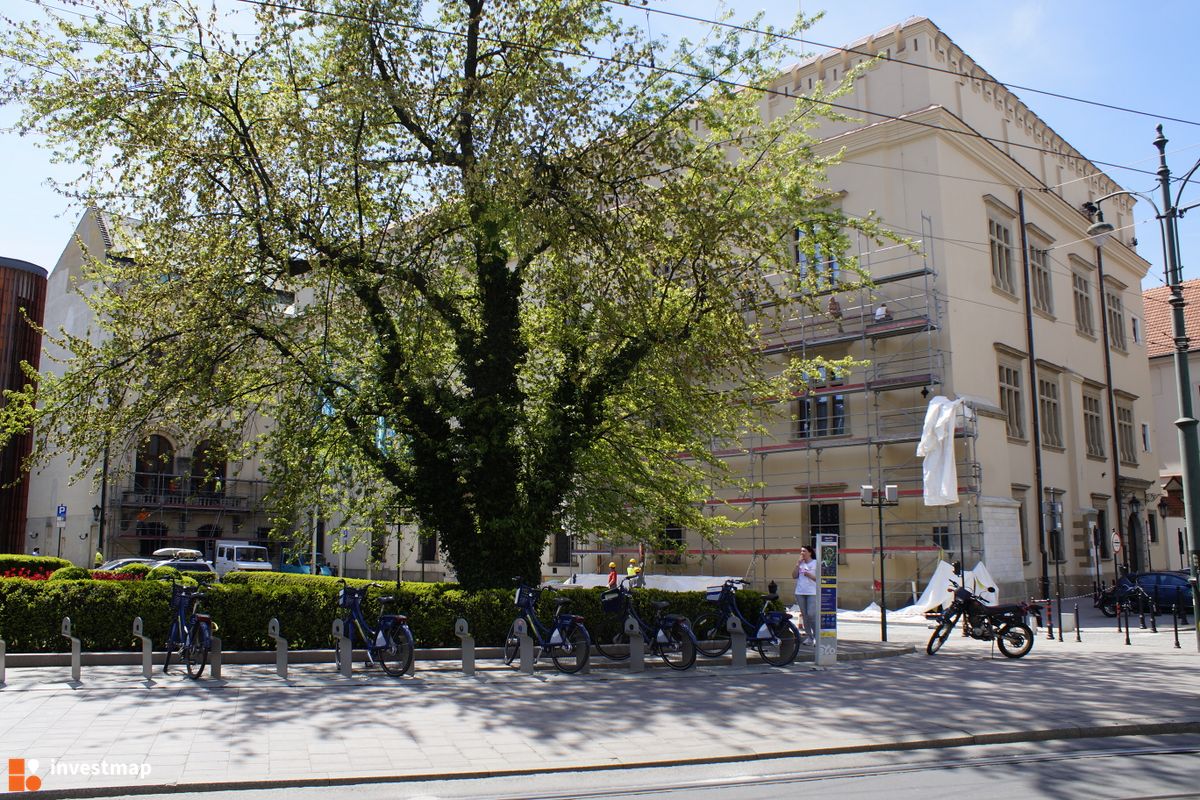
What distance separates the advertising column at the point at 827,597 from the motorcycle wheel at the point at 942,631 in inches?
117

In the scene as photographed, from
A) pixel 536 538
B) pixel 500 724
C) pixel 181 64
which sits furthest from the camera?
pixel 536 538

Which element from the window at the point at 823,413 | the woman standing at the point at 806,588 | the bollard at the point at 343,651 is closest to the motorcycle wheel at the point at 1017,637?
the woman standing at the point at 806,588

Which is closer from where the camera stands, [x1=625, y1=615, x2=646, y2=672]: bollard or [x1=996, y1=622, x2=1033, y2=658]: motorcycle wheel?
[x1=625, y1=615, x2=646, y2=672]: bollard

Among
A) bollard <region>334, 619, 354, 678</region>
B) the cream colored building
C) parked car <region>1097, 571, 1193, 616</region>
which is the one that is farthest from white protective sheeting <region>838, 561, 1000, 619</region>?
bollard <region>334, 619, 354, 678</region>

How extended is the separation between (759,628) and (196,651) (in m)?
8.21

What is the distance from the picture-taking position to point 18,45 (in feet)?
46.3

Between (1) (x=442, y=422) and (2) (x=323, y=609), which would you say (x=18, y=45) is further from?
(2) (x=323, y=609)

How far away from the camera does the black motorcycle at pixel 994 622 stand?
15.9 m

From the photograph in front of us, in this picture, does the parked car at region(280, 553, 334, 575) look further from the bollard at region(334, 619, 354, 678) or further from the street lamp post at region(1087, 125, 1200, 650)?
the street lamp post at region(1087, 125, 1200, 650)

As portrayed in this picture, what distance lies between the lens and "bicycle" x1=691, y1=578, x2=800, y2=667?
14.5m

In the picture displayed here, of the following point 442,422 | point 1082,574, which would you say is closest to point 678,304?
point 442,422

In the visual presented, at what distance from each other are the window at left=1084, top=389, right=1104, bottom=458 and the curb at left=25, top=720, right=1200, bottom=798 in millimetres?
29871

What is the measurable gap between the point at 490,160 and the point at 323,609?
717cm

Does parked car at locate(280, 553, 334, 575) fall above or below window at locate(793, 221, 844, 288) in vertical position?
below
